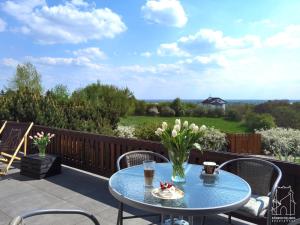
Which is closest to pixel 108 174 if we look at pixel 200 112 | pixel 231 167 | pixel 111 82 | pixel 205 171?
pixel 231 167

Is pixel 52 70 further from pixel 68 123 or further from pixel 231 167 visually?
pixel 231 167

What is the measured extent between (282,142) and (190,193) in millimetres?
9172

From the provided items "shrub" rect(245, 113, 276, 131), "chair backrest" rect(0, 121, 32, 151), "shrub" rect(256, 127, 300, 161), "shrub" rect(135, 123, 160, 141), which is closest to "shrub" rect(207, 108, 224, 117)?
"shrub" rect(245, 113, 276, 131)

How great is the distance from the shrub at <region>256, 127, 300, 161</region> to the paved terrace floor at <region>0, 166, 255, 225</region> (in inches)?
265

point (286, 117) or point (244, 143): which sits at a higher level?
point (286, 117)

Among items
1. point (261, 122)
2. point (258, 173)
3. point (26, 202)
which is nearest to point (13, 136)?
point (26, 202)

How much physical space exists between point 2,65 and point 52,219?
16751 mm

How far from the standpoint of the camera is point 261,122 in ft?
54.1

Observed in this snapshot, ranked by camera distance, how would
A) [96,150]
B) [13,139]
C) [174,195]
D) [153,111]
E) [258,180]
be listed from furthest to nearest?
1. [153,111]
2. [13,139]
3. [96,150]
4. [258,180]
5. [174,195]

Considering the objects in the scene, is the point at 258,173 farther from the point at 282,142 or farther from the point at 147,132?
the point at 282,142

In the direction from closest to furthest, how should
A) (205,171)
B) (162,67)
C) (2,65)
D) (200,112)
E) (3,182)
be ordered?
(205,171) → (3,182) → (162,67) → (2,65) → (200,112)

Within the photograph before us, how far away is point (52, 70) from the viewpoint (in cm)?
1469

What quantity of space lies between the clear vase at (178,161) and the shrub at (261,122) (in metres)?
14.2

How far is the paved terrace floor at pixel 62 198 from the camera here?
3504mm
